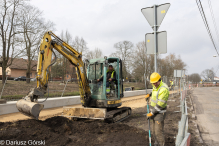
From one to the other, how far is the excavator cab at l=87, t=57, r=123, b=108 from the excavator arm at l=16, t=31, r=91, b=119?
36 centimetres

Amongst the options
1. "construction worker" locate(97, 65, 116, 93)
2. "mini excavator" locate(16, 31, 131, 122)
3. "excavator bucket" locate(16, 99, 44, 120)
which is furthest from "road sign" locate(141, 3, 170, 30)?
"excavator bucket" locate(16, 99, 44, 120)

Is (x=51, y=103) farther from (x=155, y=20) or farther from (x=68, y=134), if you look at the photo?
(x=155, y=20)

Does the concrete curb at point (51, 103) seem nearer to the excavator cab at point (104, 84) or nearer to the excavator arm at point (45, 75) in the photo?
the excavator arm at point (45, 75)

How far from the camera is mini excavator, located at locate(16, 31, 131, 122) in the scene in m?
5.52

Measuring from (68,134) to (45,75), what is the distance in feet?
6.79

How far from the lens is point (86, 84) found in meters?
7.12

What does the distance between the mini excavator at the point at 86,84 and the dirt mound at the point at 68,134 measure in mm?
562

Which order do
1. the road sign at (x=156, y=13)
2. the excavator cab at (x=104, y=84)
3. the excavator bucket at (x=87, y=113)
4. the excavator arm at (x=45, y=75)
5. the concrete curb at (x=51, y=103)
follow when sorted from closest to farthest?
the road sign at (x=156, y=13)
the excavator arm at (x=45, y=75)
the excavator bucket at (x=87, y=113)
the excavator cab at (x=104, y=84)
the concrete curb at (x=51, y=103)

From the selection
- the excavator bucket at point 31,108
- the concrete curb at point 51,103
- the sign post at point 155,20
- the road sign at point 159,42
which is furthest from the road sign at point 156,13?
the concrete curb at point 51,103

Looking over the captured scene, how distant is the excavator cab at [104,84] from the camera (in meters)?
7.02

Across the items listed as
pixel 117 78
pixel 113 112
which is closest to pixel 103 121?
pixel 113 112

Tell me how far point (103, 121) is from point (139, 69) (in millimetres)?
29390

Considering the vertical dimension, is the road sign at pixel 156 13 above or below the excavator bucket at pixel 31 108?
above

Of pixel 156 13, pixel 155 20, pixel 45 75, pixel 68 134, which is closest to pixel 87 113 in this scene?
pixel 68 134
